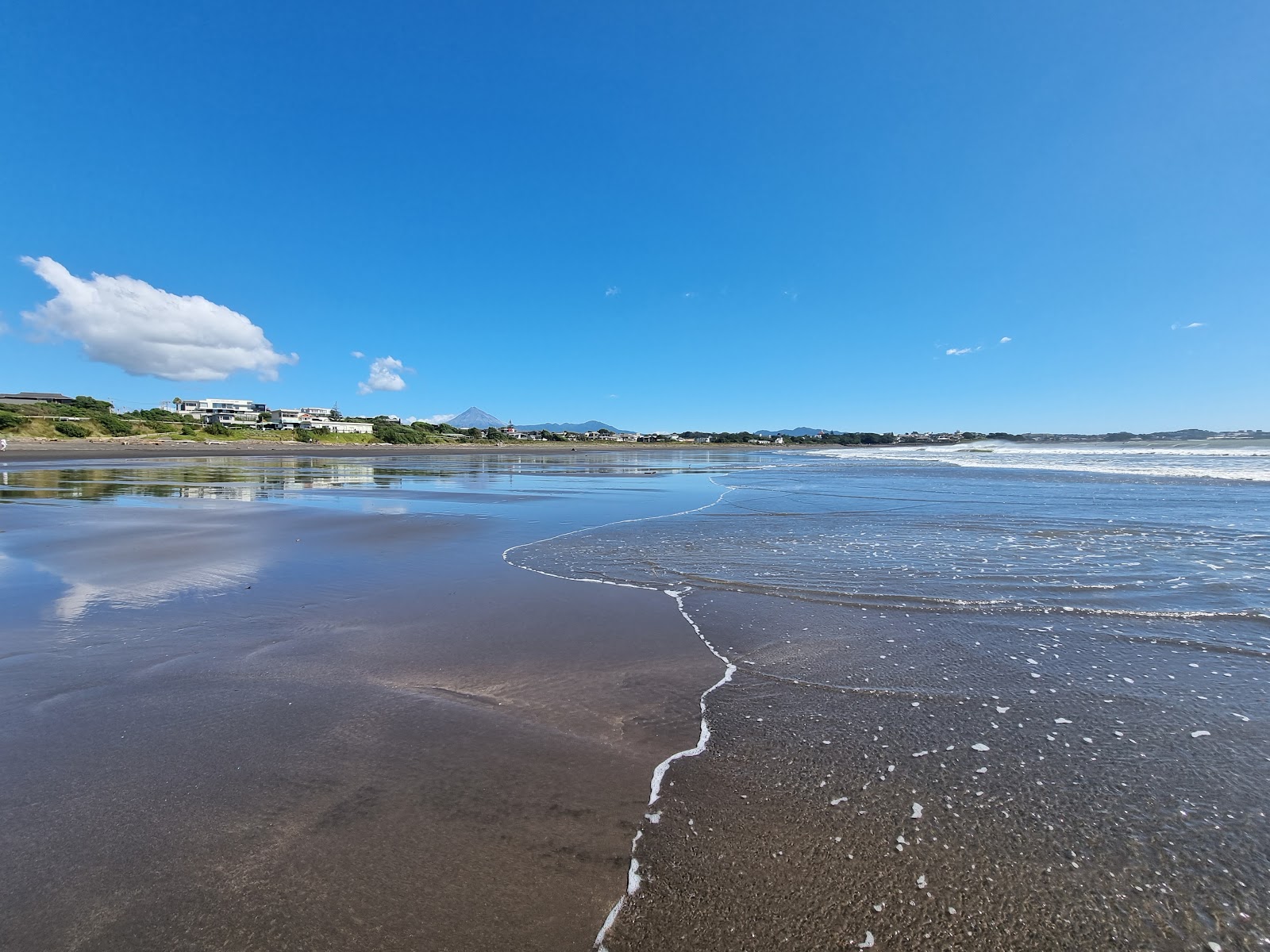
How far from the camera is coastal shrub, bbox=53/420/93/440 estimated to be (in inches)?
2341

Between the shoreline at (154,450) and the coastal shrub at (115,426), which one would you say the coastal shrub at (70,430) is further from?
the coastal shrub at (115,426)

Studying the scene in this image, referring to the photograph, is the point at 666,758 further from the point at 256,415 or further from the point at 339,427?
the point at 256,415

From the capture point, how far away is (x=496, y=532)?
12.0m

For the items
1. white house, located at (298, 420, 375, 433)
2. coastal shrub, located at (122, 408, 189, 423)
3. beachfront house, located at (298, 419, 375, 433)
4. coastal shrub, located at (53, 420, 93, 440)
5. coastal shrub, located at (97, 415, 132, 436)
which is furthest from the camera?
white house, located at (298, 420, 375, 433)

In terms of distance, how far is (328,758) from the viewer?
3.43 meters

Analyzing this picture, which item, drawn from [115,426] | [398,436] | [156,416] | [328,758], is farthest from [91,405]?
[328,758]

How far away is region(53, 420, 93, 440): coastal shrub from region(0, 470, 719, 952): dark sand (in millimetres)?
73154

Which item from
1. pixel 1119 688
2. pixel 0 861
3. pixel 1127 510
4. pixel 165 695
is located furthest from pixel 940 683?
pixel 1127 510

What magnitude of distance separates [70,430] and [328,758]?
81043mm

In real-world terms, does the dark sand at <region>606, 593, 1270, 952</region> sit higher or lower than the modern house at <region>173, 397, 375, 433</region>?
lower

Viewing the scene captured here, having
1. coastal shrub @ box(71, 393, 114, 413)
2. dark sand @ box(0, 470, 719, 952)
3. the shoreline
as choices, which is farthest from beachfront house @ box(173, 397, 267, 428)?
dark sand @ box(0, 470, 719, 952)

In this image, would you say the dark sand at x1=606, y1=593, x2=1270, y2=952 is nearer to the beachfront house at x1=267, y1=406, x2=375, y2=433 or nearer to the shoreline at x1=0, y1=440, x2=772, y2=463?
the shoreline at x1=0, y1=440, x2=772, y2=463

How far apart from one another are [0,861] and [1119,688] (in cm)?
693

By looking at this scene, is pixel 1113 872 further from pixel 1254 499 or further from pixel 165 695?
pixel 1254 499
